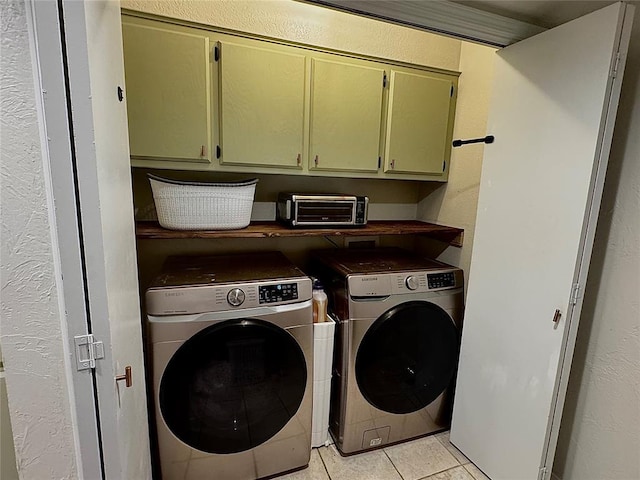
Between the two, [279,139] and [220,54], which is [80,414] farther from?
[220,54]

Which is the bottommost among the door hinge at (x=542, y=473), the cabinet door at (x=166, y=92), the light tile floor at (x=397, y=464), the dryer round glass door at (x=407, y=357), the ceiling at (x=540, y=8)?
the light tile floor at (x=397, y=464)

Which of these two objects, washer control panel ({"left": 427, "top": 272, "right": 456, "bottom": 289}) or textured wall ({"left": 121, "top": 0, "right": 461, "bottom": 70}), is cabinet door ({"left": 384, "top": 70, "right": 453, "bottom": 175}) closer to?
textured wall ({"left": 121, "top": 0, "right": 461, "bottom": 70})

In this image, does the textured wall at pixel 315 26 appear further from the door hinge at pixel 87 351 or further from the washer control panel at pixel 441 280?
the door hinge at pixel 87 351

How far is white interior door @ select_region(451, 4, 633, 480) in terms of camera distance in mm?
1124

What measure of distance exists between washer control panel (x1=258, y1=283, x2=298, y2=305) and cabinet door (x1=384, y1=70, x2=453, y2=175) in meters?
0.88

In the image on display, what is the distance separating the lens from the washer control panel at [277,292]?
145 centimetres

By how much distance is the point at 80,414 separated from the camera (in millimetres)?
732

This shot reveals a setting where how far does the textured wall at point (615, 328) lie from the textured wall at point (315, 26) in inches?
37.8

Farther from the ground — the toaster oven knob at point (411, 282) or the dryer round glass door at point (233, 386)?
the toaster oven knob at point (411, 282)

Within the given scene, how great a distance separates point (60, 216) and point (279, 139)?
3.68 feet

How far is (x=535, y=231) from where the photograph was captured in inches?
51.7

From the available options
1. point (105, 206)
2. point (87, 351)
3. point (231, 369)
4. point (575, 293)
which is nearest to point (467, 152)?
point (575, 293)

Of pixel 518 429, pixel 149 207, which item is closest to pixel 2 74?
pixel 149 207

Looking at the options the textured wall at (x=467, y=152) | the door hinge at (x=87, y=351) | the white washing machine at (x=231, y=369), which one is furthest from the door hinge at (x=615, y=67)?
the door hinge at (x=87, y=351)
